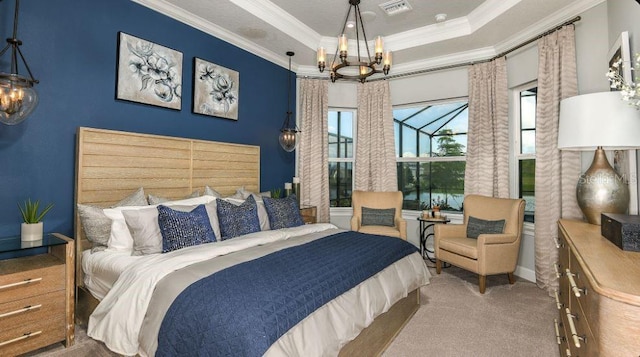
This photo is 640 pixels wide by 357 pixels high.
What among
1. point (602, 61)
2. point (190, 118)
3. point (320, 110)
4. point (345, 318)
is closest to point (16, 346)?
point (345, 318)

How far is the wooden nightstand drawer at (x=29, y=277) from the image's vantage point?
203 centimetres

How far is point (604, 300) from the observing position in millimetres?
1062

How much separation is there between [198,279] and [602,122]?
8.50ft

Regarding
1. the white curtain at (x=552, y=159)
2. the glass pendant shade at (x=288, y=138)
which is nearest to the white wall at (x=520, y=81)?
the white curtain at (x=552, y=159)

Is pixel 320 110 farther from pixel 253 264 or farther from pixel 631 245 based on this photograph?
pixel 631 245

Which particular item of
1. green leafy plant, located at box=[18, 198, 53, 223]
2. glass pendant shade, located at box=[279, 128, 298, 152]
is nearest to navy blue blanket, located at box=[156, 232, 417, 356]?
green leafy plant, located at box=[18, 198, 53, 223]

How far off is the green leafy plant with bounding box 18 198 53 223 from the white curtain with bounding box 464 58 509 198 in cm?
454

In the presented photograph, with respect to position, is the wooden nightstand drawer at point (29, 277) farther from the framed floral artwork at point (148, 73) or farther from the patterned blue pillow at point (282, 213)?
the patterned blue pillow at point (282, 213)

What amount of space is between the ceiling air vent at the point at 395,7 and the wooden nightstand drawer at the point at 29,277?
12.6 feet

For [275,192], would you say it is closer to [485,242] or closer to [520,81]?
[485,242]

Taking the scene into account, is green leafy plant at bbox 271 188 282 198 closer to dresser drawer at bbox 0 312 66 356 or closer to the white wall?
the white wall

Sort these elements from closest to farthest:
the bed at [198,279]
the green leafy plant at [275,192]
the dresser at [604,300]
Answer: the dresser at [604,300], the bed at [198,279], the green leafy plant at [275,192]

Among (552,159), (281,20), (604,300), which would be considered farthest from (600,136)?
(281,20)

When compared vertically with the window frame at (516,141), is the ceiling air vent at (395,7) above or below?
above
